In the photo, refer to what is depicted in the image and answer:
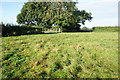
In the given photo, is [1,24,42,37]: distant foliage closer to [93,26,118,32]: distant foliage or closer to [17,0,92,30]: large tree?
[17,0,92,30]: large tree

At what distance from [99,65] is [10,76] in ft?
13.2

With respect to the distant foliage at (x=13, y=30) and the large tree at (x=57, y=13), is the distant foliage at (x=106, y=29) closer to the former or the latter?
the large tree at (x=57, y=13)

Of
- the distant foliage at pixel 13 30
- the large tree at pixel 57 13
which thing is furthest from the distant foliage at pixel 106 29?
the distant foliage at pixel 13 30

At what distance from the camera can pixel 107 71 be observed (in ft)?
11.5

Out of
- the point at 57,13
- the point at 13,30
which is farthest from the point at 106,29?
the point at 13,30

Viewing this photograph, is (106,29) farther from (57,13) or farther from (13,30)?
(13,30)

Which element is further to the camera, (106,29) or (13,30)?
(106,29)

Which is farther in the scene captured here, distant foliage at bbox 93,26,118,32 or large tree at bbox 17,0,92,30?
distant foliage at bbox 93,26,118,32

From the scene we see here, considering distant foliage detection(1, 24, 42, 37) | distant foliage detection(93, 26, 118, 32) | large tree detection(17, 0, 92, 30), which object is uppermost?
large tree detection(17, 0, 92, 30)

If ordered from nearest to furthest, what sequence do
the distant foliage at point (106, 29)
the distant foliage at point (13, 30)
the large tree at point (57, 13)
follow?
the distant foliage at point (13, 30) → the large tree at point (57, 13) → the distant foliage at point (106, 29)

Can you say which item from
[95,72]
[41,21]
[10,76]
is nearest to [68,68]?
[95,72]

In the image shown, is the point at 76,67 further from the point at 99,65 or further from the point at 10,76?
the point at 10,76

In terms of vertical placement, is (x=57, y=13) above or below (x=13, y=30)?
above

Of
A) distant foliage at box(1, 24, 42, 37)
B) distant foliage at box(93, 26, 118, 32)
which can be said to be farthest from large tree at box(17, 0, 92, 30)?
distant foliage at box(1, 24, 42, 37)
